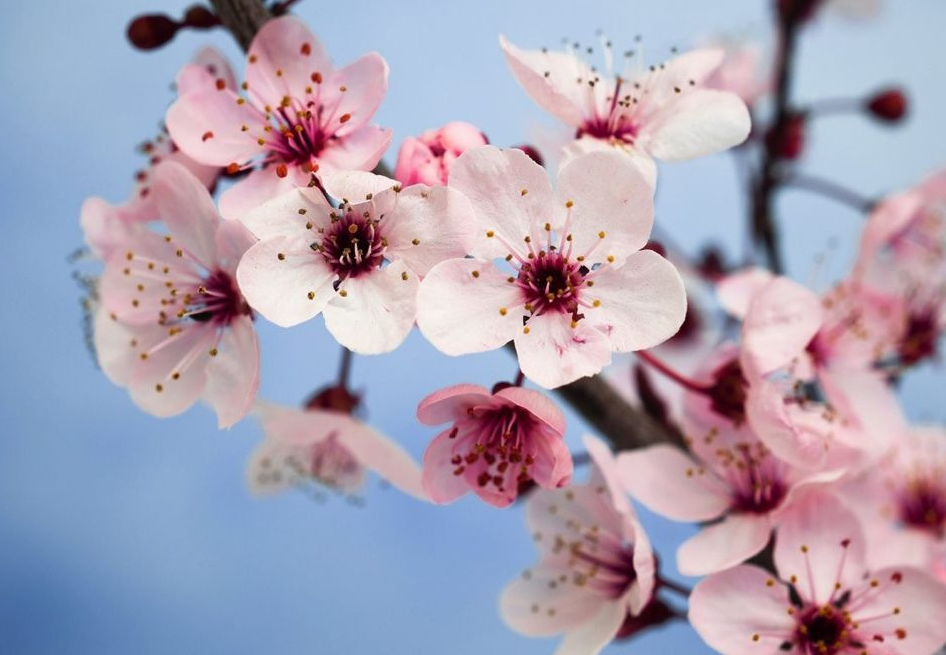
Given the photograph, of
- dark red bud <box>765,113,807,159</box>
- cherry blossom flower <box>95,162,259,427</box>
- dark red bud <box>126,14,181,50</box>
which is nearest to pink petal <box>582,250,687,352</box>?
cherry blossom flower <box>95,162,259,427</box>

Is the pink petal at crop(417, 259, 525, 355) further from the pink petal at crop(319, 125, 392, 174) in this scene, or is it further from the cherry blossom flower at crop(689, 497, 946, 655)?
the cherry blossom flower at crop(689, 497, 946, 655)

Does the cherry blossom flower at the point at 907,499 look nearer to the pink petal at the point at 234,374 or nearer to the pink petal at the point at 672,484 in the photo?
the pink petal at the point at 672,484

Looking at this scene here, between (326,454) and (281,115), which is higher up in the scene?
(281,115)

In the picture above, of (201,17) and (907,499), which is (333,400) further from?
(907,499)

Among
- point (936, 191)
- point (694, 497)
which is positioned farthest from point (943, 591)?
point (936, 191)

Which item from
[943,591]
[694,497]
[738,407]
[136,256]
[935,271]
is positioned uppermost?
[935,271]

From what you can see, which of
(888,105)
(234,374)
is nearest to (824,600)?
(234,374)

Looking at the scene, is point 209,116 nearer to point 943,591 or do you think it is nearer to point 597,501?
point 597,501
